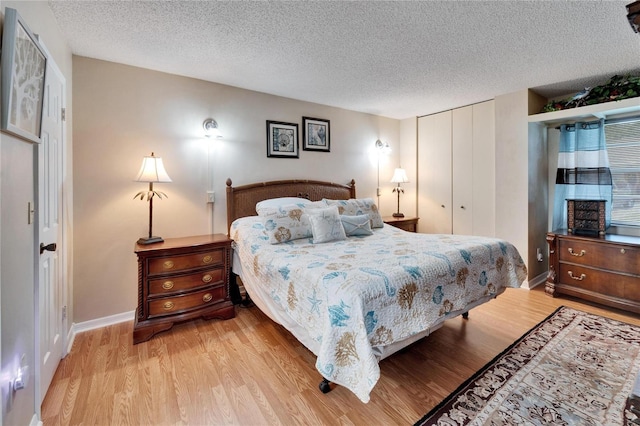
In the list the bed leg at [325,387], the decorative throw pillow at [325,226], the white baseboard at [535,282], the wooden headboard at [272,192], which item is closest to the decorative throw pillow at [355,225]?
the decorative throw pillow at [325,226]

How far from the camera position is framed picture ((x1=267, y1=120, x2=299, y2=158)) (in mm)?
3477

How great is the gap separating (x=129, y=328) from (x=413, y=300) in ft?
8.37

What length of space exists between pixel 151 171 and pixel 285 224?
1296 millimetres

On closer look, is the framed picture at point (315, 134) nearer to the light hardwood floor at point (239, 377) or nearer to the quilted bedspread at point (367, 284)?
the quilted bedspread at point (367, 284)

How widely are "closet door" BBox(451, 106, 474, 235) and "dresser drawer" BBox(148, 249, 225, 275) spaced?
11.2 ft

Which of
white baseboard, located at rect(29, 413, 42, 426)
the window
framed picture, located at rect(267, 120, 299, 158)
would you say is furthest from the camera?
framed picture, located at rect(267, 120, 299, 158)

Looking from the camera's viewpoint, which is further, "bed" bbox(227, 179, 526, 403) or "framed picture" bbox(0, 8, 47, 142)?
"bed" bbox(227, 179, 526, 403)

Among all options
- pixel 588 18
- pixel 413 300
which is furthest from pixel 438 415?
pixel 588 18

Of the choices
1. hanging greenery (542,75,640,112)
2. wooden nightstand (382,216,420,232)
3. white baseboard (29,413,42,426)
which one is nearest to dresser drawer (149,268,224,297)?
white baseboard (29,413,42,426)

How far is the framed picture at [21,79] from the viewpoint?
1.09 m

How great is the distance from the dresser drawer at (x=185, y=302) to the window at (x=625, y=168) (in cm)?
446

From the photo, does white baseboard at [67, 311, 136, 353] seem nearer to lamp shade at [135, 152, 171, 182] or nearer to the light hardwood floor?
the light hardwood floor

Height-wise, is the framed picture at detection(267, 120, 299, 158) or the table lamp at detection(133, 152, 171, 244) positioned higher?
the framed picture at detection(267, 120, 299, 158)

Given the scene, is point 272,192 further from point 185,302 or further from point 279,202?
point 185,302
